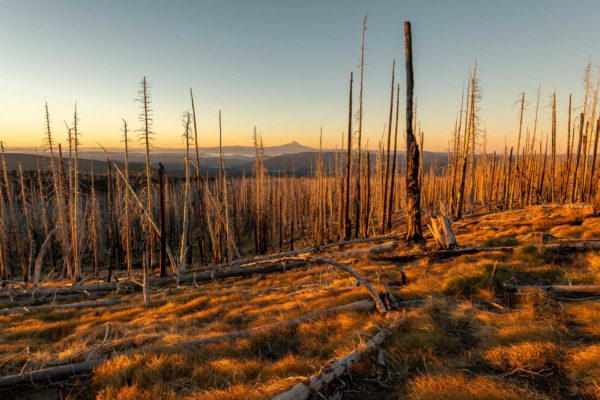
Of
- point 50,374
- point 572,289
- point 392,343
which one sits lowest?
point 50,374

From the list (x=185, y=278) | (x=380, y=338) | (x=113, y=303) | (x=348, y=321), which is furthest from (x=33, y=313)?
(x=380, y=338)

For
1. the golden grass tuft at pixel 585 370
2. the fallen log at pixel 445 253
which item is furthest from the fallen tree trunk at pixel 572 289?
the fallen log at pixel 445 253

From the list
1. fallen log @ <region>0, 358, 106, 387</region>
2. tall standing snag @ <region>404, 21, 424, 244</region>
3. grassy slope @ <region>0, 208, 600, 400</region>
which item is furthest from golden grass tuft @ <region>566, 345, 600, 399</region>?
tall standing snag @ <region>404, 21, 424, 244</region>

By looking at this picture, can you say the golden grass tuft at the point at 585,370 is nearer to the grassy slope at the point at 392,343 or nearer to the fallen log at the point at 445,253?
the grassy slope at the point at 392,343

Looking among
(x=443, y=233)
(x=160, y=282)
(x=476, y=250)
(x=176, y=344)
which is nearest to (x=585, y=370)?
(x=176, y=344)

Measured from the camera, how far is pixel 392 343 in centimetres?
449

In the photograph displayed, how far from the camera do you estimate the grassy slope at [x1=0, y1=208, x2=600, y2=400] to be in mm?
3420

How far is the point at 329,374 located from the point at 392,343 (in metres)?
1.50

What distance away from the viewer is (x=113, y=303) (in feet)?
34.8

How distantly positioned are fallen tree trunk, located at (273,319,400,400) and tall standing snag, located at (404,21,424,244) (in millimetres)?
6951

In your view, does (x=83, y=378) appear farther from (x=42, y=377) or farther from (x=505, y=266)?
(x=505, y=266)

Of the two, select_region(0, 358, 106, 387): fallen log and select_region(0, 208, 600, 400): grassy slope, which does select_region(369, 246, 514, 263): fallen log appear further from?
select_region(0, 358, 106, 387): fallen log

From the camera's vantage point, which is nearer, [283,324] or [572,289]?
[572,289]

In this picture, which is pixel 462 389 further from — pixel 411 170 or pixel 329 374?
pixel 411 170
